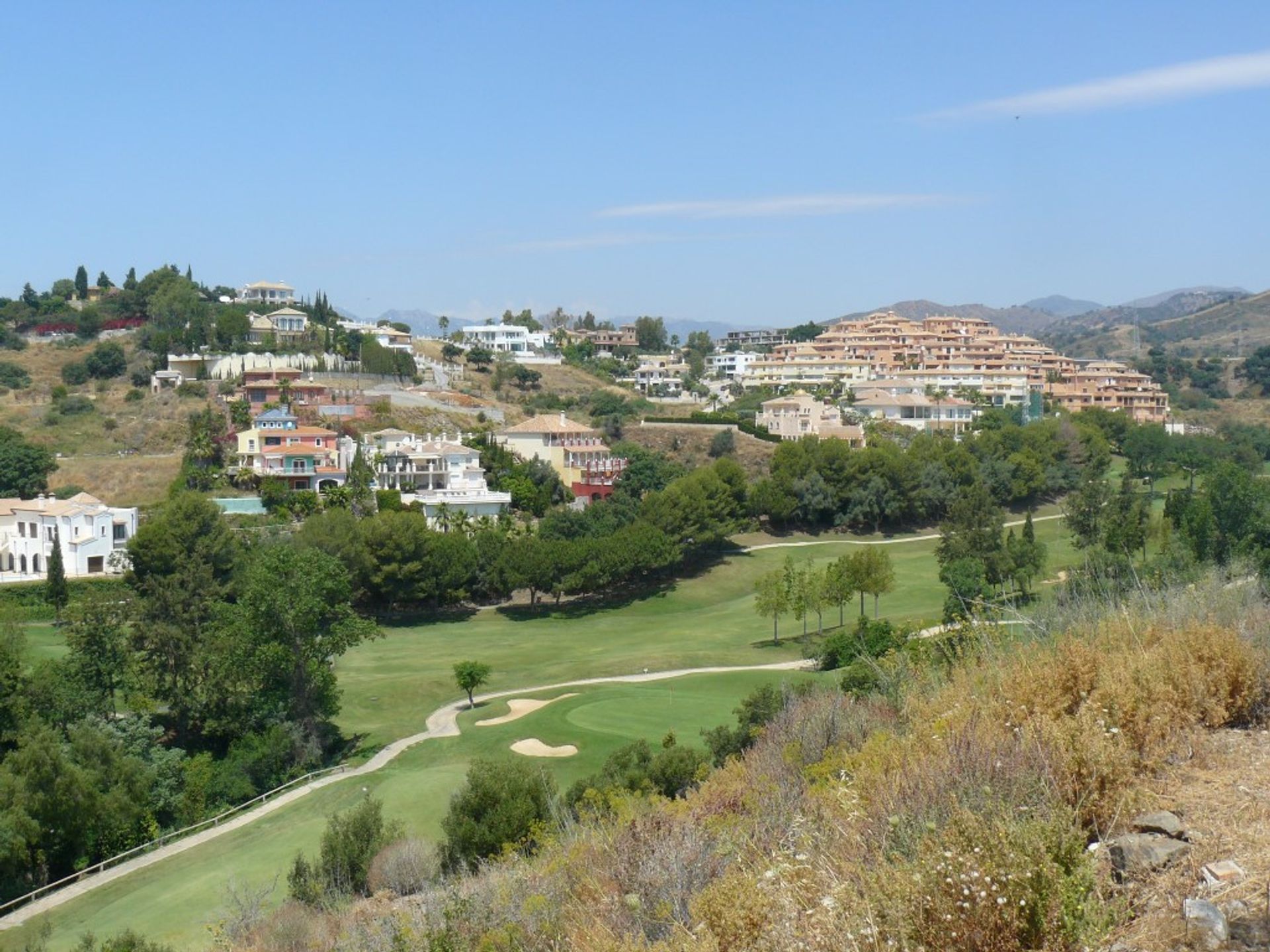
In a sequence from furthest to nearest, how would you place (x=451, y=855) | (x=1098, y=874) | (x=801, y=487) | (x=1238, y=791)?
(x=801, y=487), (x=451, y=855), (x=1238, y=791), (x=1098, y=874)

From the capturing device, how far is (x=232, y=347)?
7706cm

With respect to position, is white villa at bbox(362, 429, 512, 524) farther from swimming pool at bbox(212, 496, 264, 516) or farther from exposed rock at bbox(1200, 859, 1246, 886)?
exposed rock at bbox(1200, 859, 1246, 886)

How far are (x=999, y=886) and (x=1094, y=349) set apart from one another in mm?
183982

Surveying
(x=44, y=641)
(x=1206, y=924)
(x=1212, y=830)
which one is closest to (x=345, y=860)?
(x=1212, y=830)

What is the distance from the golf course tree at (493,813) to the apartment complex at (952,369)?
65.1 metres

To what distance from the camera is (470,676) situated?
105 ft

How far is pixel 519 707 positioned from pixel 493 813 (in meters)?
15.4

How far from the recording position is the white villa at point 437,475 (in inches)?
2179

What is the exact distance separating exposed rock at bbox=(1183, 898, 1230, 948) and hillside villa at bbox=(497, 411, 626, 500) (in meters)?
55.2

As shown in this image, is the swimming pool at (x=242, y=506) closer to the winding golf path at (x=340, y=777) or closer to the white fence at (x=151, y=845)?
the winding golf path at (x=340, y=777)

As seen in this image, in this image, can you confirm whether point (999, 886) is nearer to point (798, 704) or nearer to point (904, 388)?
point (798, 704)

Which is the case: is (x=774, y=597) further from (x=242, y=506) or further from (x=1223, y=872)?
(x=1223, y=872)

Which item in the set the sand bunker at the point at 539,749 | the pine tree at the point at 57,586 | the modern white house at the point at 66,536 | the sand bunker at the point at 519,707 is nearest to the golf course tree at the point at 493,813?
the sand bunker at the point at 539,749

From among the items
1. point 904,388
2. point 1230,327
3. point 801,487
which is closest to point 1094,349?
point 1230,327
